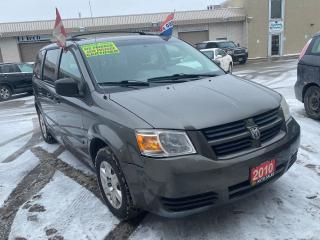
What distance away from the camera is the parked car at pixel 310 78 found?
640 cm

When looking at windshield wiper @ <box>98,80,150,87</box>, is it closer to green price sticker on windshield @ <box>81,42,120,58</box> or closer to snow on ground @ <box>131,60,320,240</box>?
green price sticker on windshield @ <box>81,42,120,58</box>

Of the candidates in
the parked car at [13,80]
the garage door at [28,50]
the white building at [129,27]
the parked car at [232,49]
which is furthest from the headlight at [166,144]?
the garage door at [28,50]

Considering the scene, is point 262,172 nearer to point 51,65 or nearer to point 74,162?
point 74,162

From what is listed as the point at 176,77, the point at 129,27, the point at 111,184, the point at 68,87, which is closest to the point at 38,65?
the point at 68,87

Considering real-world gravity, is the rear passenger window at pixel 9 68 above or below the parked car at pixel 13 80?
above

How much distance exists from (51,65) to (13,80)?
10.7 m

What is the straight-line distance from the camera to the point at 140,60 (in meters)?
4.25

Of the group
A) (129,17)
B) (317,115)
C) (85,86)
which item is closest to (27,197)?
(85,86)

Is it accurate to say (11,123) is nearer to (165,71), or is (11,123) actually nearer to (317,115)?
(165,71)

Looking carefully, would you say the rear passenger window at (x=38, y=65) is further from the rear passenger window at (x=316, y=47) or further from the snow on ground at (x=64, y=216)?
the rear passenger window at (x=316, y=47)

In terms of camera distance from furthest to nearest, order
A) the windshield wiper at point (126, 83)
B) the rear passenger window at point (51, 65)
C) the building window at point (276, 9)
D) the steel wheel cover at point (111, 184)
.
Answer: the building window at point (276, 9), the rear passenger window at point (51, 65), the windshield wiper at point (126, 83), the steel wheel cover at point (111, 184)

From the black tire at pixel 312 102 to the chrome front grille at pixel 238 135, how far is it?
3.54 meters

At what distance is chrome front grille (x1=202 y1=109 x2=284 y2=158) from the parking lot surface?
75 centimetres

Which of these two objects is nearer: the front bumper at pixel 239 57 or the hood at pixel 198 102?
the hood at pixel 198 102
